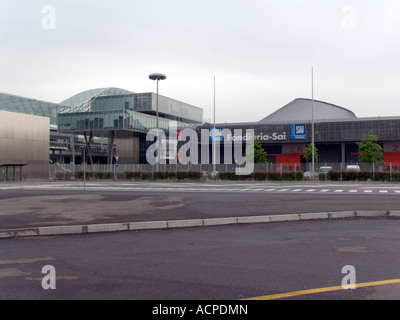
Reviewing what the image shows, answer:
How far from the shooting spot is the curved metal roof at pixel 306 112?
87625 millimetres

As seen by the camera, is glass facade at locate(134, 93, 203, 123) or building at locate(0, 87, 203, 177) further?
glass facade at locate(134, 93, 203, 123)

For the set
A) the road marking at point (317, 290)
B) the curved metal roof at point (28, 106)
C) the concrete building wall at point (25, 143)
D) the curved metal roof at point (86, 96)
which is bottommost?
the road marking at point (317, 290)

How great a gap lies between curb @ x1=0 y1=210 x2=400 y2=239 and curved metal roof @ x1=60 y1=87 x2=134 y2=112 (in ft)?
228

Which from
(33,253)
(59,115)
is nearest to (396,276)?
(33,253)

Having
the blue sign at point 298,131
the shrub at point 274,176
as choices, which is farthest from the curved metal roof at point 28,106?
the shrub at point 274,176

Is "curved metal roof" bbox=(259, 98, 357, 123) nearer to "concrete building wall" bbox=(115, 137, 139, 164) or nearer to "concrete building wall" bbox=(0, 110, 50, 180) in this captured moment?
"concrete building wall" bbox=(115, 137, 139, 164)

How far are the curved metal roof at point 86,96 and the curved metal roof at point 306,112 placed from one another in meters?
33.5

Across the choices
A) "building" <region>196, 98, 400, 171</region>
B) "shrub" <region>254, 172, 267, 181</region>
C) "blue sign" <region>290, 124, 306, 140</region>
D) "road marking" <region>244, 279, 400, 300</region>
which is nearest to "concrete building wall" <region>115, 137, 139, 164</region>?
"building" <region>196, 98, 400, 171</region>

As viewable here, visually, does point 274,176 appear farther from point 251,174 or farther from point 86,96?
point 86,96

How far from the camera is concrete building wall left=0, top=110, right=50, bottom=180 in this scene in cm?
4844

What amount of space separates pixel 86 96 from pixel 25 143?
Result: 145ft

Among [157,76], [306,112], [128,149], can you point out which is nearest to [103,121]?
[128,149]

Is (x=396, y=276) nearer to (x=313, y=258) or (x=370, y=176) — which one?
(x=313, y=258)

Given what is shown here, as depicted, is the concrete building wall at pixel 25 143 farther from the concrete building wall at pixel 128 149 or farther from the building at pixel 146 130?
the concrete building wall at pixel 128 149
